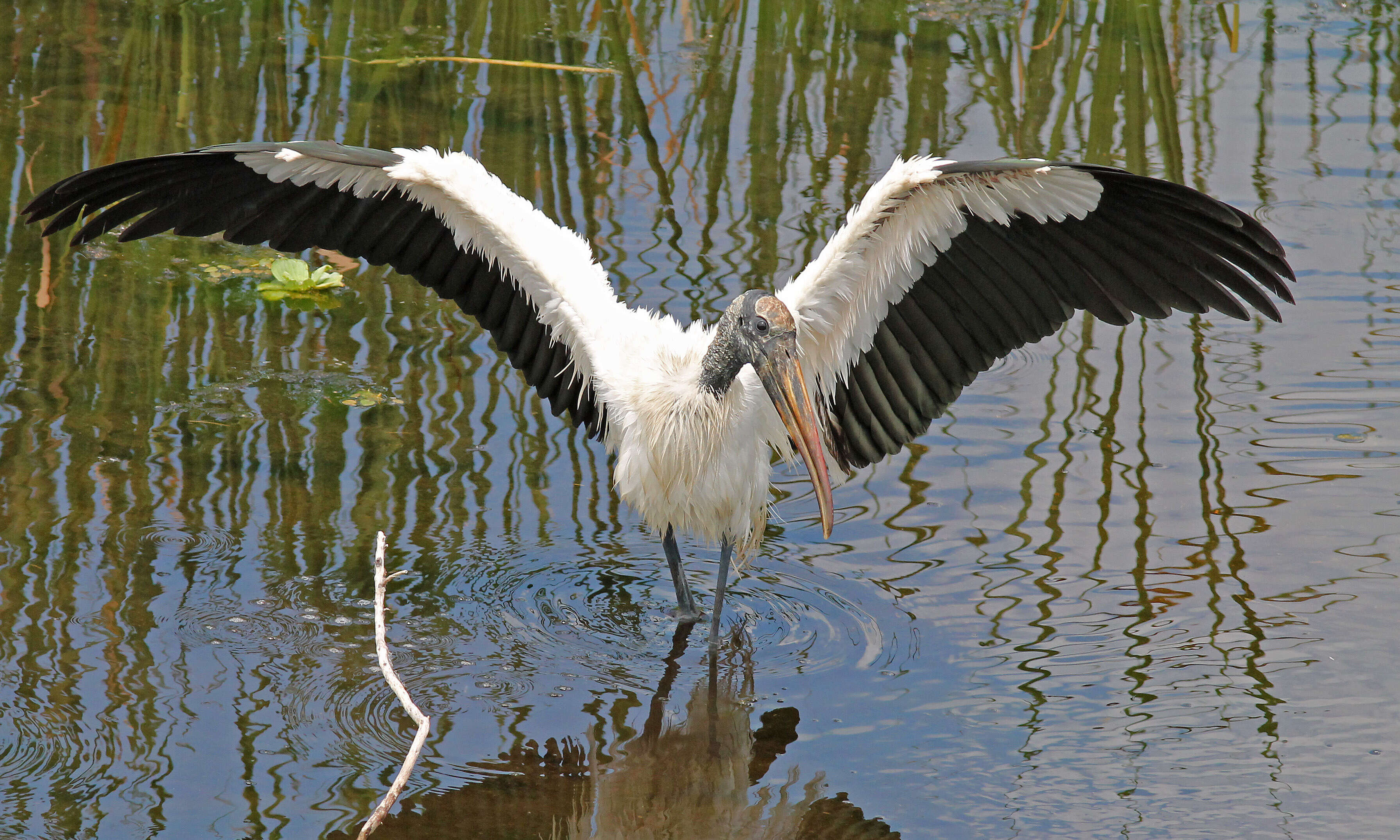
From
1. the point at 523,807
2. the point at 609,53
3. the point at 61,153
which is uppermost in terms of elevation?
the point at 609,53

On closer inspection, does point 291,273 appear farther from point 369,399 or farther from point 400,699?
point 400,699

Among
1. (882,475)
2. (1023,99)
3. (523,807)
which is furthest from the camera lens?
(1023,99)

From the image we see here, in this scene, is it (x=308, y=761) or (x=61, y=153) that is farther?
(x=61, y=153)

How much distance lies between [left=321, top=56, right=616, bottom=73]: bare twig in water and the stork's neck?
13.9 feet

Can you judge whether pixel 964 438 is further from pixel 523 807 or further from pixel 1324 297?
pixel 523 807

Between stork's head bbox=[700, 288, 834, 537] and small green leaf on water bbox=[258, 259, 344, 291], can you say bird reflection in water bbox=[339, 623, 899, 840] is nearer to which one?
stork's head bbox=[700, 288, 834, 537]

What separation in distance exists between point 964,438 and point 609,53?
4.38 m

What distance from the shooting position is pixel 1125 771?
3.83 meters

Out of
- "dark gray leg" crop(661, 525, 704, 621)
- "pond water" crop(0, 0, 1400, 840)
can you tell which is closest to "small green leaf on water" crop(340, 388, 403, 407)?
"pond water" crop(0, 0, 1400, 840)

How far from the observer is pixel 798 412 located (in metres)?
4.07

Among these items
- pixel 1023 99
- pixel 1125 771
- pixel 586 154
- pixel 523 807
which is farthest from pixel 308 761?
pixel 1023 99

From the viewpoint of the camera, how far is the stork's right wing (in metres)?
4.41

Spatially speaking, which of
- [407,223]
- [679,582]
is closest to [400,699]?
[679,582]

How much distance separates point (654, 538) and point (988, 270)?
1.58 m
